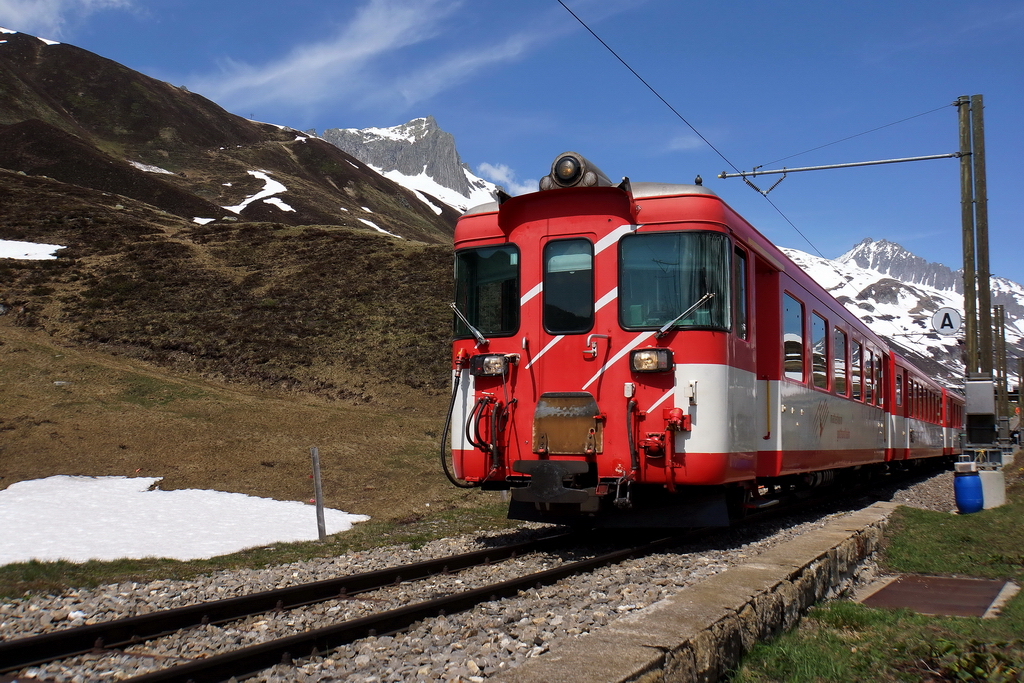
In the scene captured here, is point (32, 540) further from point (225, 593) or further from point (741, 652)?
point (741, 652)

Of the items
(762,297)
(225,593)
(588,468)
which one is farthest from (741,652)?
(762,297)

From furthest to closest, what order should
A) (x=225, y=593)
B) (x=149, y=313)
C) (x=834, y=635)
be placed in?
(x=149, y=313), (x=225, y=593), (x=834, y=635)

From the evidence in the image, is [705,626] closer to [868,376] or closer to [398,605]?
[398,605]

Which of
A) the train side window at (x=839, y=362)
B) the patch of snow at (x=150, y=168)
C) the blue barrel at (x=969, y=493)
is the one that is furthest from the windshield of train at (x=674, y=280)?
the patch of snow at (x=150, y=168)

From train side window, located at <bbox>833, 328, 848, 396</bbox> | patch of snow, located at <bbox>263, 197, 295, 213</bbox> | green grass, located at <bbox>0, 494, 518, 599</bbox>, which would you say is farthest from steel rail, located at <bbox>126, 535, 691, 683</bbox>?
patch of snow, located at <bbox>263, 197, 295, 213</bbox>

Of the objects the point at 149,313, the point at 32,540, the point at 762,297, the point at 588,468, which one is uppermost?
the point at 149,313

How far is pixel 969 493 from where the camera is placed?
40.0ft

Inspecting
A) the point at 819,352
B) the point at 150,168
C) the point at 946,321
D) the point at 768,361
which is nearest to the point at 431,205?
the point at 150,168

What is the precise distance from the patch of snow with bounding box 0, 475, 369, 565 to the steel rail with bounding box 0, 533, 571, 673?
3.91 metres

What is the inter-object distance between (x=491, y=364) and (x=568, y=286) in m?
1.07

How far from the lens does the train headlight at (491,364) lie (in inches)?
326

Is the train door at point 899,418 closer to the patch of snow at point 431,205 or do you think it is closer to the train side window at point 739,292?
the train side window at point 739,292

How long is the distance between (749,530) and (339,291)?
100ft

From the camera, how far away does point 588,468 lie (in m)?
7.68
